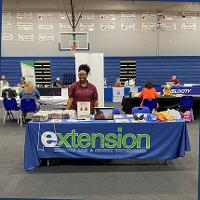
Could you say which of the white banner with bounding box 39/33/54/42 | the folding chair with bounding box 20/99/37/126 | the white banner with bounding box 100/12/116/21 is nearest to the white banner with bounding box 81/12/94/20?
the white banner with bounding box 100/12/116/21

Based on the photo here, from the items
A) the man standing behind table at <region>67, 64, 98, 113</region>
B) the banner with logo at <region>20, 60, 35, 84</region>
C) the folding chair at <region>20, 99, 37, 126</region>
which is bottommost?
the folding chair at <region>20, 99, 37, 126</region>

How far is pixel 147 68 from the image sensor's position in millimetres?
14156

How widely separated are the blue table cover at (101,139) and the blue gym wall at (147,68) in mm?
10046

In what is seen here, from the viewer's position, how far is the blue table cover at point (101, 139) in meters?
4.14

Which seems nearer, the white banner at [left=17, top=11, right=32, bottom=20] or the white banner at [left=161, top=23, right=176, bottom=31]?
the white banner at [left=17, top=11, right=32, bottom=20]

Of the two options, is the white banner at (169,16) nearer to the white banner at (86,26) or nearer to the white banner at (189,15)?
the white banner at (189,15)

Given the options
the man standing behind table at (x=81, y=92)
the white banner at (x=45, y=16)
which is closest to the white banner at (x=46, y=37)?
the white banner at (x=45, y=16)

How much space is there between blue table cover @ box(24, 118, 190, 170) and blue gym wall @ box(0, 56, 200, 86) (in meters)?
10.0

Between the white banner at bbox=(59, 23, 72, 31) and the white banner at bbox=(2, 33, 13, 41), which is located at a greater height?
the white banner at bbox=(59, 23, 72, 31)

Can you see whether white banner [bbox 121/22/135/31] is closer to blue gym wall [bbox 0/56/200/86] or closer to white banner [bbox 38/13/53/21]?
blue gym wall [bbox 0/56/200/86]

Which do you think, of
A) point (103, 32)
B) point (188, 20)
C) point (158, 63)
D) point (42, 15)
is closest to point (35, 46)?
point (42, 15)

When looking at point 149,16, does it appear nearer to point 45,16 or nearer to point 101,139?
point 45,16

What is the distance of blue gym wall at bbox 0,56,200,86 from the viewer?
14008 mm

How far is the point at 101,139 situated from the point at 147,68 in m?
10.4
